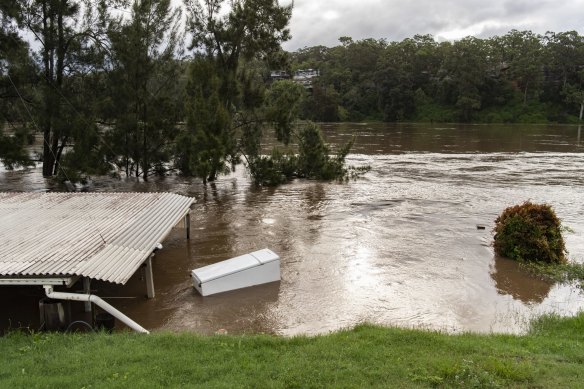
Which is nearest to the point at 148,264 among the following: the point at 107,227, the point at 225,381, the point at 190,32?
the point at 107,227

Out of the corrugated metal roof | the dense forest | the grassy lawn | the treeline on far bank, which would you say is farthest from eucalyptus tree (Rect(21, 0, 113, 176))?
the treeline on far bank

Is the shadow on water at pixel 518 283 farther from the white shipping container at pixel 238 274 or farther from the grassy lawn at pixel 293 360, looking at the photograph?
the white shipping container at pixel 238 274

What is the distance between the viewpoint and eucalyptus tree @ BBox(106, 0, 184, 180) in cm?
1908

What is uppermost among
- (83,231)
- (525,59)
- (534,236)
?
(525,59)

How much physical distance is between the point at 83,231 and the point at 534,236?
9291 mm

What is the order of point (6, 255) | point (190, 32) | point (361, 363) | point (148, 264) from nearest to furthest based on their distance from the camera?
point (361, 363) → point (6, 255) → point (148, 264) → point (190, 32)

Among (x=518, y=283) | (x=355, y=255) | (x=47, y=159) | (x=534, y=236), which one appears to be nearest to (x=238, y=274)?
(x=355, y=255)

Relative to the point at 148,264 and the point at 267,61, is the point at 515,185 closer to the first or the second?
the point at 267,61

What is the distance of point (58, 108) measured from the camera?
60.4 ft

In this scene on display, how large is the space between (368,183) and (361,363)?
1706 cm

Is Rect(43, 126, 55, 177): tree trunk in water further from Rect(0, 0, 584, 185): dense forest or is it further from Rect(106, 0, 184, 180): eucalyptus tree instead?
Rect(106, 0, 184, 180): eucalyptus tree

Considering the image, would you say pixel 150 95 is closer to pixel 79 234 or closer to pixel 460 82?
pixel 79 234

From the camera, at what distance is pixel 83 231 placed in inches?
350

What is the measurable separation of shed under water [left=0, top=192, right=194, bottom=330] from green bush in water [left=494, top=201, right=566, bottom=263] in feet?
24.1
